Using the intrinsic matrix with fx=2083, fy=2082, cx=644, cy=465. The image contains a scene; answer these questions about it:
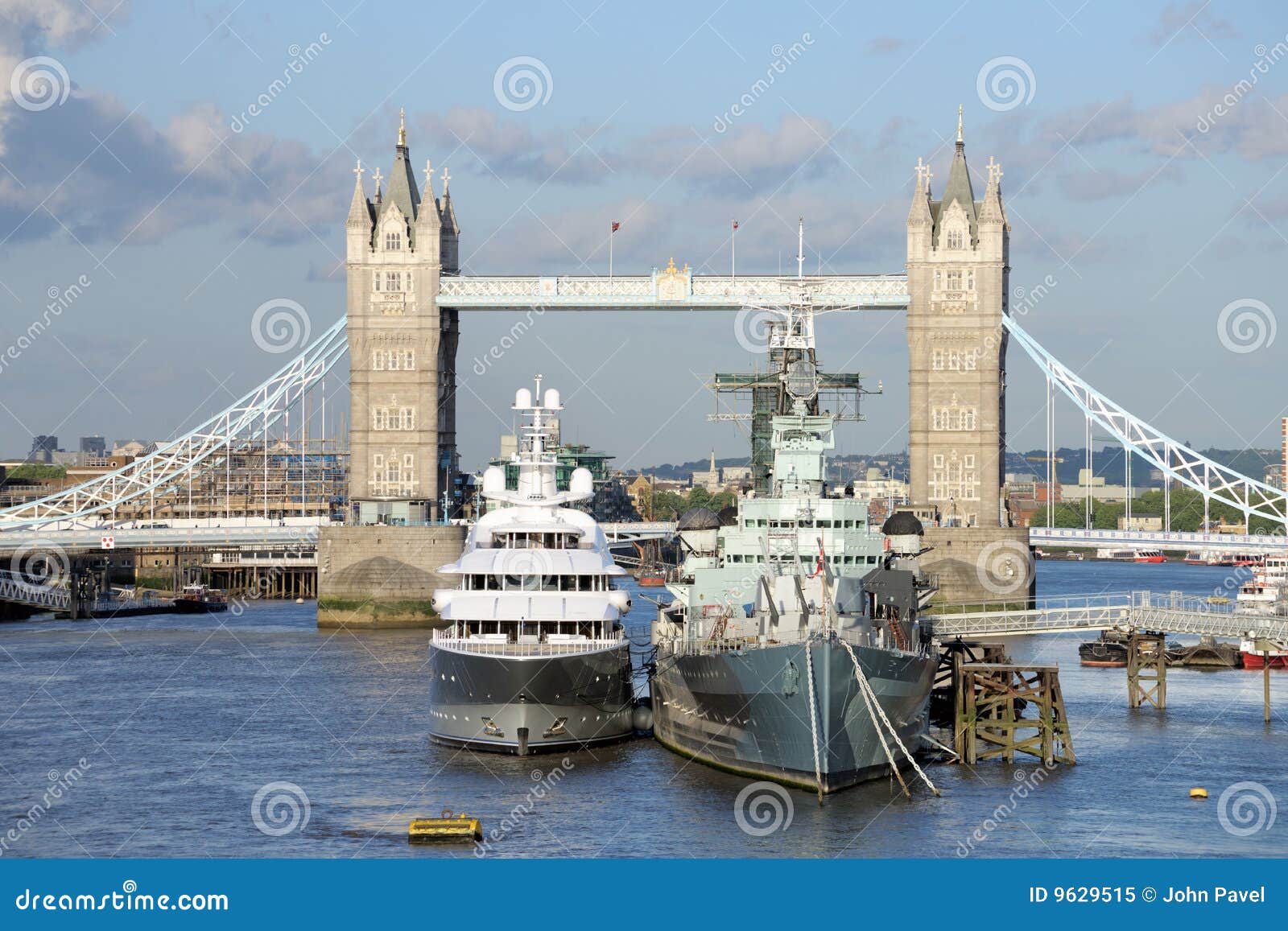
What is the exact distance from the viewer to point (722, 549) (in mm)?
54344

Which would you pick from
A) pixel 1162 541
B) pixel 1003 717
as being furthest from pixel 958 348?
pixel 1003 717

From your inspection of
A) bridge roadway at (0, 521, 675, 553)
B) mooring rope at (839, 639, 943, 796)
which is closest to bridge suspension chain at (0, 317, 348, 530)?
bridge roadway at (0, 521, 675, 553)

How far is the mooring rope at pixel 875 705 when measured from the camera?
147ft

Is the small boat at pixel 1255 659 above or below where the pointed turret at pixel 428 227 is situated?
below

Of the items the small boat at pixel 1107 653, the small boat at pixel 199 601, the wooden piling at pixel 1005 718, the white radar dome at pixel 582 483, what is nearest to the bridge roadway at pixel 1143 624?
the wooden piling at pixel 1005 718

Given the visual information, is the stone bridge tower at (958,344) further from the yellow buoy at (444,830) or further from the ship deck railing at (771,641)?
the yellow buoy at (444,830)

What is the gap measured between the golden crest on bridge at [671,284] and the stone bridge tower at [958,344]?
437 inches

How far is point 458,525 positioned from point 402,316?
11985 millimetres

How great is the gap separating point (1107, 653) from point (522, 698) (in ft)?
116

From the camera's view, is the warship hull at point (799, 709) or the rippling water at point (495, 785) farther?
the warship hull at point (799, 709)

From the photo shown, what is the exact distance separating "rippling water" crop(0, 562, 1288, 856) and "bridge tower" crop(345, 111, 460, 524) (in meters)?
34.3

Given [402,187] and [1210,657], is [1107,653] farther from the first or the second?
[402,187]

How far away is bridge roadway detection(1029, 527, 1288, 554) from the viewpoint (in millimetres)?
102688

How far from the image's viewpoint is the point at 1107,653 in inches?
3164
